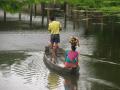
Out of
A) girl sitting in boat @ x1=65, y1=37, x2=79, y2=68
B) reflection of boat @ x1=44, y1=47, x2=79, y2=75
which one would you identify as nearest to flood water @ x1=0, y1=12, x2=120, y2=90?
reflection of boat @ x1=44, y1=47, x2=79, y2=75

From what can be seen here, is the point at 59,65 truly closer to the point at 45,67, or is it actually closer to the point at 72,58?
the point at 45,67

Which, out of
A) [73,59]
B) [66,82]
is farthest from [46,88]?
[73,59]

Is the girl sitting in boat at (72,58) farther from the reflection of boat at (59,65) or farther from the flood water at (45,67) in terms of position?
the flood water at (45,67)

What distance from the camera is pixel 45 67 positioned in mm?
19234

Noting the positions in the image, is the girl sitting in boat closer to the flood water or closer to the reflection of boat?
the reflection of boat

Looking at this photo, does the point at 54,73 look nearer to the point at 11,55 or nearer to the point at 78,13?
the point at 11,55

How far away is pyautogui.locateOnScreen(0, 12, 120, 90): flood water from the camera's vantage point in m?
15.7

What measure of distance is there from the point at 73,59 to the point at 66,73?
632mm

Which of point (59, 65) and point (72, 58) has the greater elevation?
point (72, 58)

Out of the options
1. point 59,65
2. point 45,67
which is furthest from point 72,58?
point 45,67

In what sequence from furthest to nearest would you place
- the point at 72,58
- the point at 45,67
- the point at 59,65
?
the point at 45,67, the point at 59,65, the point at 72,58

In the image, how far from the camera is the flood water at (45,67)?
51.5 ft

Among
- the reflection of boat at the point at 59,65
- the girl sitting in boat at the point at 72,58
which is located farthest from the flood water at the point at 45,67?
the girl sitting in boat at the point at 72,58

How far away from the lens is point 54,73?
701 inches
